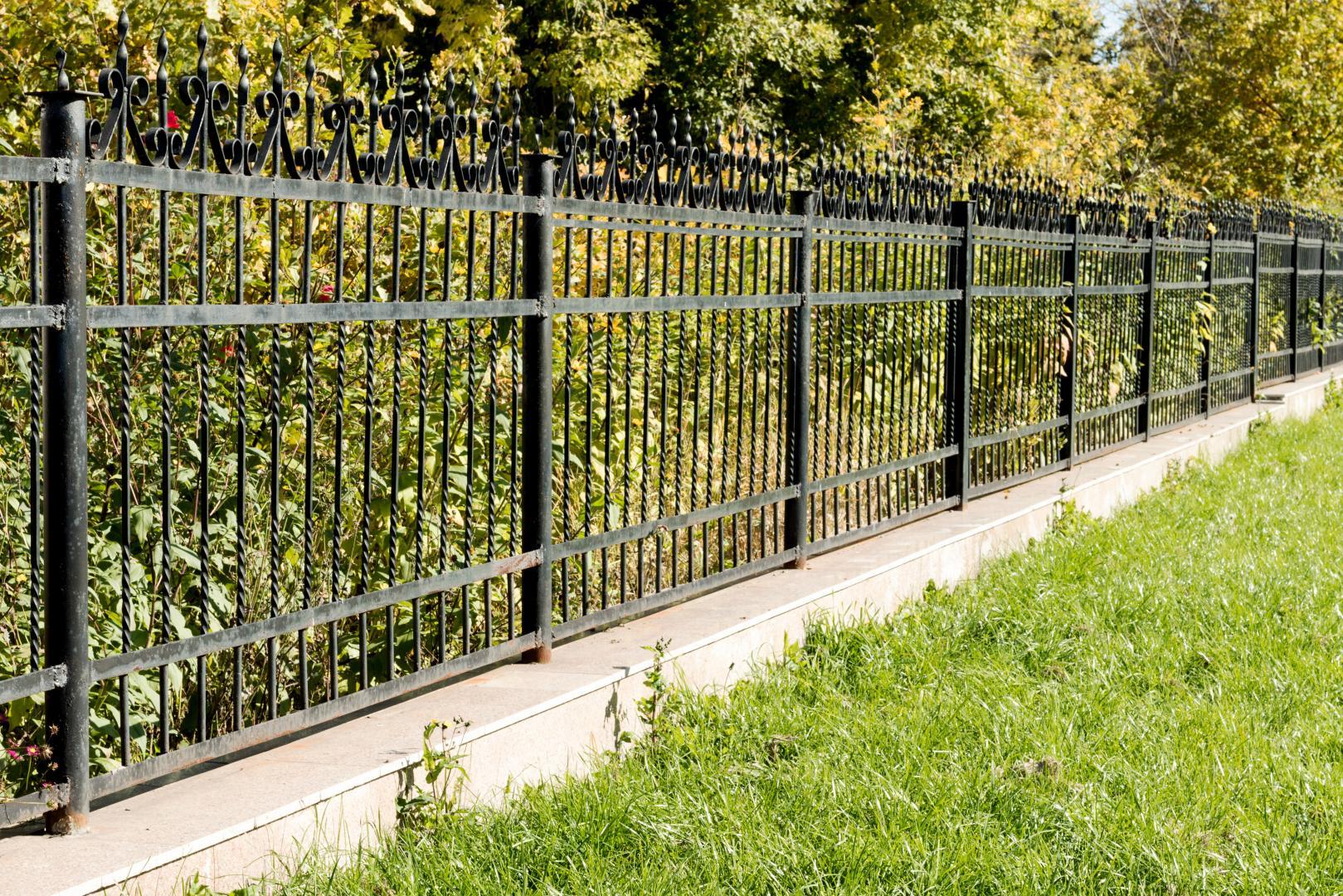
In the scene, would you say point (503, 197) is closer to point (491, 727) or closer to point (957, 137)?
point (491, 727)

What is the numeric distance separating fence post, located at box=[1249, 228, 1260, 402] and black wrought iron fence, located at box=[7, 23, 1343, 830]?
21.5 feet

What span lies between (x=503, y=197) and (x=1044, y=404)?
5787 mm

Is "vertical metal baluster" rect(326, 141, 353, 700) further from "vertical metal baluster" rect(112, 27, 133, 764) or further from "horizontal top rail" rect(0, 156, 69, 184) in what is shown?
"horizontal top rail" rect(0, 156, 69, 184)

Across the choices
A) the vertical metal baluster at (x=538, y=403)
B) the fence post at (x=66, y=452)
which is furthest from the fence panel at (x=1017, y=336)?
the fence post at (x=66, y=452)

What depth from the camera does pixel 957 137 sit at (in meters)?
27.8

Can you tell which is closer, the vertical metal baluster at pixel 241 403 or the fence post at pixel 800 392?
the vertical metal baluster at pixel 241 403

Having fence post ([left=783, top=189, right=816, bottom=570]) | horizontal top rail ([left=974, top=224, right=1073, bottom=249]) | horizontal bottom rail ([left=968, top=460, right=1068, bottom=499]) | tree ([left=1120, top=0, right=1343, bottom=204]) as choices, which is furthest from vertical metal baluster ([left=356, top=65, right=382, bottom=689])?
tree ([left=1120, top=0, right=1343, bottom=204])

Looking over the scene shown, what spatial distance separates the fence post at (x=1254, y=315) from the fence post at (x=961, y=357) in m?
7.16

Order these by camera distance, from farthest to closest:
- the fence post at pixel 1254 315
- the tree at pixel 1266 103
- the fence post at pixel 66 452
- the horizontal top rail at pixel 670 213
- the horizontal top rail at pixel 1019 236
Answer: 1. the tree at pixel 1266 103
2. the fence post at pixel 1254 315
3. the horizontal top rail at pixel 1019 236
4. the horizontal top rail at pixel 670 213
5. the fence post at pixel 66 452

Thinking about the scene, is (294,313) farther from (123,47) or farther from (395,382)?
(123,47)

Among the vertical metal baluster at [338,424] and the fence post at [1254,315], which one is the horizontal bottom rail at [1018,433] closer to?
the vertical metal baluster at [338,424]

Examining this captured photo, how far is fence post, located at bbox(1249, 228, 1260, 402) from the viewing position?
565 inches

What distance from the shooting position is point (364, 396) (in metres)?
5.03

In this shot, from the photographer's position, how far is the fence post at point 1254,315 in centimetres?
1435
